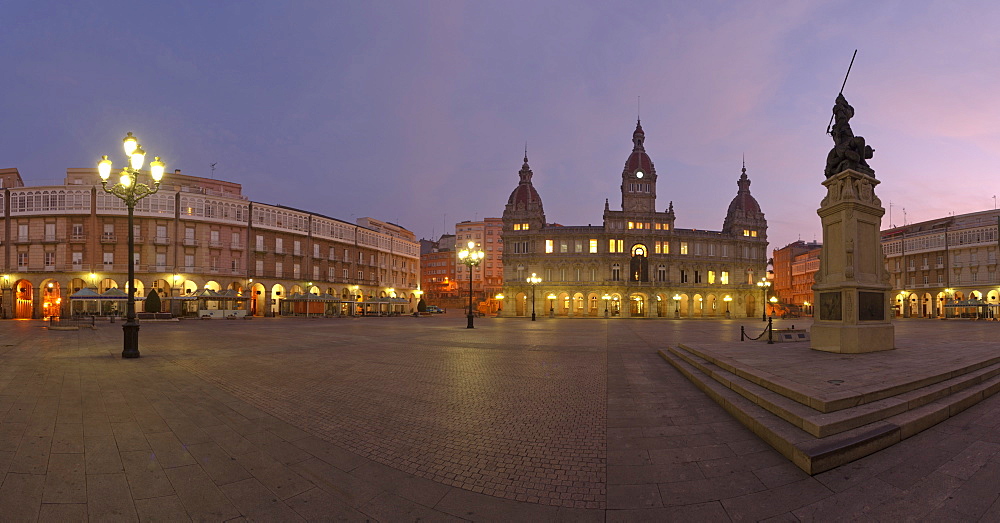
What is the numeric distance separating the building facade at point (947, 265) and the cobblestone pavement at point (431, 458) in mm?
68752

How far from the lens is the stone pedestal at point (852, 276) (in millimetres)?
11719

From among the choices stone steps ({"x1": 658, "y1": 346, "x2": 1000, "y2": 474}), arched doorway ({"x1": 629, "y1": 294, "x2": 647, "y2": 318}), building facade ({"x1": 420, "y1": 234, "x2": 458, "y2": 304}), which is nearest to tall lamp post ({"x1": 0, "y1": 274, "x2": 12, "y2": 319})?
stone steps ({"x1": 658, "y1": 346, "x2": 1000, "y2": 474})

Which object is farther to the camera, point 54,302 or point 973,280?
point 973,280

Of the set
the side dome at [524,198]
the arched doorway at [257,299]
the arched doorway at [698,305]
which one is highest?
the side dome at [524,198]

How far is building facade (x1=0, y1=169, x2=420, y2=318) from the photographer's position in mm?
45625

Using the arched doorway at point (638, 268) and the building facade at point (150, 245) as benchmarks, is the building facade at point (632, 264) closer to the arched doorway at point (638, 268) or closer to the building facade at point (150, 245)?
the arched doorway at point (638, 268)

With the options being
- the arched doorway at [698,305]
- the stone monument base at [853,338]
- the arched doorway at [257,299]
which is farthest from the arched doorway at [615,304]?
the stone monument base at [853,338]

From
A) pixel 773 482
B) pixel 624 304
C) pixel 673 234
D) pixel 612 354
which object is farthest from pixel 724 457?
pixel 673 234

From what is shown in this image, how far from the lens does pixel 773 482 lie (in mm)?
4559

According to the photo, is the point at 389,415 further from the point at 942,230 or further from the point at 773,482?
the point at 942,230

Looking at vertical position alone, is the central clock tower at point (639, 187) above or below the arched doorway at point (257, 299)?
above

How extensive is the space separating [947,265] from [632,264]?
46184 mm

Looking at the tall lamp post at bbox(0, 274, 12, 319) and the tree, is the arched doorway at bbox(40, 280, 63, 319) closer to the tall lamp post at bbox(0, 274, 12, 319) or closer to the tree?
the tall lamp post at bbox(0, 274, 12, 319)

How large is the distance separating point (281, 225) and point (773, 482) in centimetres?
6070
